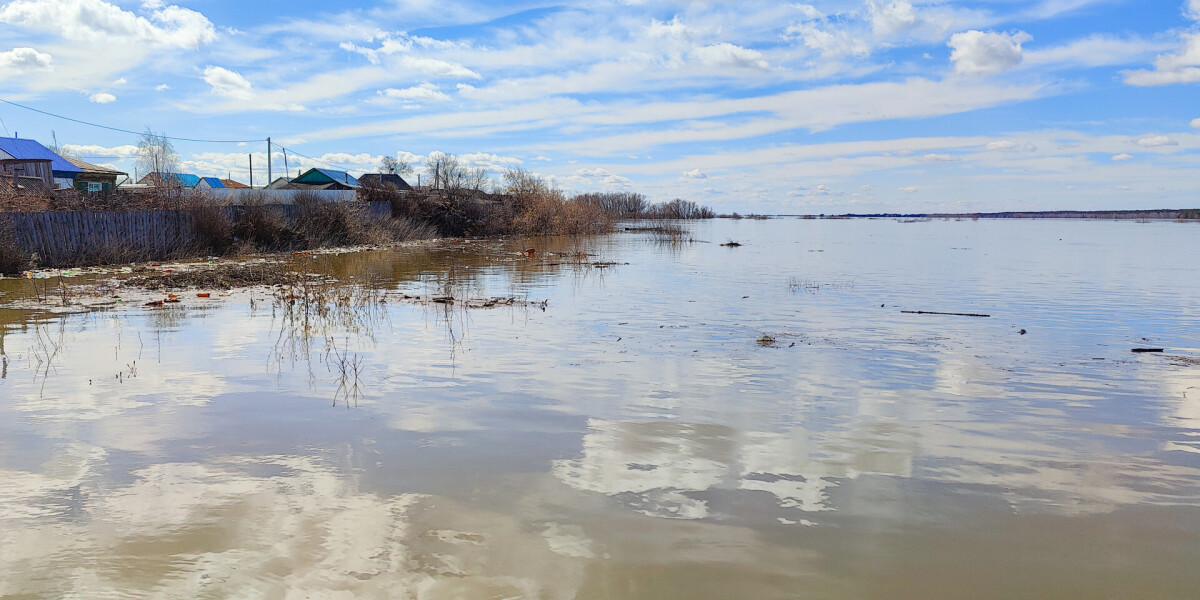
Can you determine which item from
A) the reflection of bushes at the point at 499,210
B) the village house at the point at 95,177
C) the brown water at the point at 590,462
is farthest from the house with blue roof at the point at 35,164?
the brown water at the point at 590,462

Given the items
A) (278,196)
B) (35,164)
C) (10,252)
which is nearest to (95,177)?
(35,164)

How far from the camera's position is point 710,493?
4.69 metres

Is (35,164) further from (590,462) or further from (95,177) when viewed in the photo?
(590,462)

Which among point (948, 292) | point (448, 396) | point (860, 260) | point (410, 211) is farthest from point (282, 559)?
point (410, 211)

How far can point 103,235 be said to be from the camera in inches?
874

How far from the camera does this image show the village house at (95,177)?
158 feet

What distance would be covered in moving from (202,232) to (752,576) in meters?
26.5

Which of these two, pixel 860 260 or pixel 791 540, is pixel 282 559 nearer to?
pixel 791 540

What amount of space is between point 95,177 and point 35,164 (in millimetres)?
7056

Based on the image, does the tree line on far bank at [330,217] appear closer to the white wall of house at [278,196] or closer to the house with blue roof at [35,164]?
the white wall of house at [278,196]

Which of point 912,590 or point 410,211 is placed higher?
point 410,211

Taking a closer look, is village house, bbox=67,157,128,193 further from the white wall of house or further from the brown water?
the brown water

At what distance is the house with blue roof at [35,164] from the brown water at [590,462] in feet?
130

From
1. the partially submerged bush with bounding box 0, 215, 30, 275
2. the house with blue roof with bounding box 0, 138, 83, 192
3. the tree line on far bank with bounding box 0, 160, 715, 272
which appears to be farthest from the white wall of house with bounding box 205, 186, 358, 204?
the house with blue roof with bounding box 0, 138, 83, 192
